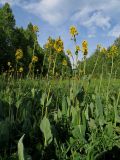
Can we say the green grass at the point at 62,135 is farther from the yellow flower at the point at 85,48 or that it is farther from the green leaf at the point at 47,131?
the yellow flower at the point at 85,48

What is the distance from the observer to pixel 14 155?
2518 mm

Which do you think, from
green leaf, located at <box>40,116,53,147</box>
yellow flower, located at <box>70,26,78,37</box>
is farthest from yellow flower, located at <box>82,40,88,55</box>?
green leaf, located at <box>40,116,53,147</box>

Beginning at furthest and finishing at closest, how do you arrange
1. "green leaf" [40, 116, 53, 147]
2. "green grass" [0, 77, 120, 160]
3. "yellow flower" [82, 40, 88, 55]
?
"yellow flower" [82, 40, 88, 55]
"green leaf" [40, 116, 53, 147]
"green grass" [0, 77, 120, 160]

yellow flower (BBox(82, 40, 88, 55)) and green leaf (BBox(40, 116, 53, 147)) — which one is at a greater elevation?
yellow flower (BBox(82, 40, 88, 55))

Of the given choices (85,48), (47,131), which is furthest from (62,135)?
(85,48)

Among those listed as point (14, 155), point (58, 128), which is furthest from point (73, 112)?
point (14, 155)

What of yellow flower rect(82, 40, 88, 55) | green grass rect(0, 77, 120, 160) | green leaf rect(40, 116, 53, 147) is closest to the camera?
green grass rect(0, 77, 120, 160)

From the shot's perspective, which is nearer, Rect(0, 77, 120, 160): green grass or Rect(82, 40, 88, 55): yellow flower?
Rect(0, 77, 120, 160): green grass

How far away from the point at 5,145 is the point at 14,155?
14.4 inches

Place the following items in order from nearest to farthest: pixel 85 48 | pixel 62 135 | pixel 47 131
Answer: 1. pixel 47 131
2. pixel 62 135
3. pixel 85 48

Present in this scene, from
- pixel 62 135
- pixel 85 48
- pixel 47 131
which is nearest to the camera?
pixel 47 131

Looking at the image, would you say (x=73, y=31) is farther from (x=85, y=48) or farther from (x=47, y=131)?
(x=47, y=131)

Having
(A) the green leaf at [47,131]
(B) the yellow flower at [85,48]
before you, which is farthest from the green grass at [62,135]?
(B) the yellow flower at [85,48]

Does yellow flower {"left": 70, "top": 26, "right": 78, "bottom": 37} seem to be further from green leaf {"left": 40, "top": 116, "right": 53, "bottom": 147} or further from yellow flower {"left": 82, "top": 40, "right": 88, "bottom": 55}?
Result: green leaf {"left": 40, "top": 116, "right": 53, "bottom": 147}
